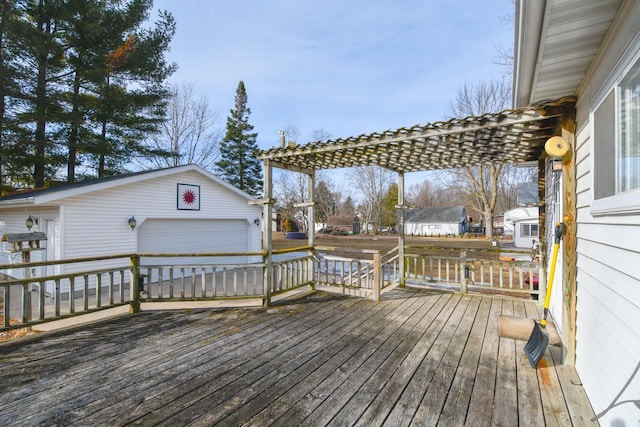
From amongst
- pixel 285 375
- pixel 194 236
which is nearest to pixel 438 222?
pixel 194 236

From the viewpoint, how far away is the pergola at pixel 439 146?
3.12 metres

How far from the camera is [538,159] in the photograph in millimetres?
4812

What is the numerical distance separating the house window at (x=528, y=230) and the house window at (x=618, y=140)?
835 inches

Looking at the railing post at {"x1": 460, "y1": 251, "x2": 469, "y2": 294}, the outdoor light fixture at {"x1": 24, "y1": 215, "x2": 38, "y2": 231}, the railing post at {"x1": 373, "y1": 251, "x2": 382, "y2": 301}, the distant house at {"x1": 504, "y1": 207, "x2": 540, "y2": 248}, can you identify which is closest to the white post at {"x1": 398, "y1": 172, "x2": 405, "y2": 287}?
the railing post at {"x1": 460, "y1": 251, "x2": 469, "y2": 294}

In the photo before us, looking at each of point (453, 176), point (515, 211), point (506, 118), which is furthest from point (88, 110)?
point (515, 211)

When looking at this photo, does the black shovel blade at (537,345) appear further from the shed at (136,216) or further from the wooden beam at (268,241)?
the shed at (136,216)

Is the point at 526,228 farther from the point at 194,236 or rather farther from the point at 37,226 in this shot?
the point at 37,226

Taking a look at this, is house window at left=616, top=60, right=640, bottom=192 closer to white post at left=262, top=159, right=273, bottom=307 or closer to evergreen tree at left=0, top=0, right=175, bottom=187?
white post at left=262, top=159, right=273, bottom=307

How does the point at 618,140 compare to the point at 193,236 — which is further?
the point at 193,236

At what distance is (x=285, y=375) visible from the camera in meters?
2.59

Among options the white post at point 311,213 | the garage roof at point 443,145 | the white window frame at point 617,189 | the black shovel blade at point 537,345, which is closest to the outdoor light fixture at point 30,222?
the garage roof at point 443,145

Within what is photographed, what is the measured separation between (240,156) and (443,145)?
22.3m

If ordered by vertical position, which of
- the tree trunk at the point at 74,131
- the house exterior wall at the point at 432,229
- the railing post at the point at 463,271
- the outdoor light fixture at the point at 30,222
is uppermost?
the tree trunk at the point at 74,131

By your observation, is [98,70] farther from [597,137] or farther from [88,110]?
[597,137]
